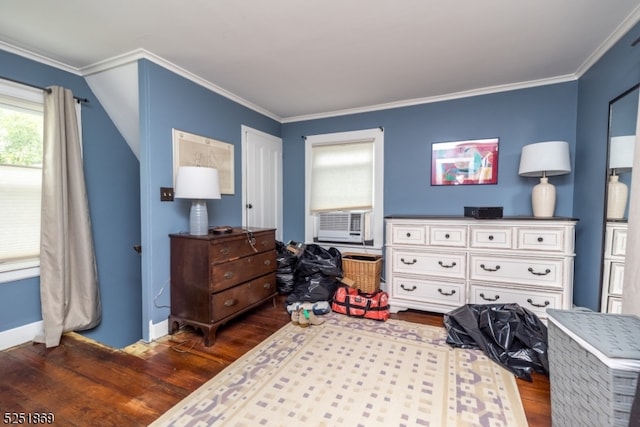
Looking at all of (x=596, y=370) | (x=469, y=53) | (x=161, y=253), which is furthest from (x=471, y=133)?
(x=161, y=253)

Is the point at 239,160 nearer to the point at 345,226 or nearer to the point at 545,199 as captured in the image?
the point at 345,226

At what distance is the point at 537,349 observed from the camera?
1.75 metres

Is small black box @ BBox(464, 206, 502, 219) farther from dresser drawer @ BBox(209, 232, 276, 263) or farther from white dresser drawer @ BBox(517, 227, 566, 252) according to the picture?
dresser drawer @ BBox(209, 232, 276, 263)

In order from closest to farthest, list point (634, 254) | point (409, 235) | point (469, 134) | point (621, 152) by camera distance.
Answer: point (634, 254)
point (621, 152)
point (409, 235)
point (469, 134)

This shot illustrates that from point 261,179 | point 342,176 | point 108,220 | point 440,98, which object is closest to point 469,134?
point 440,98

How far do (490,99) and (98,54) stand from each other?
3.54 m

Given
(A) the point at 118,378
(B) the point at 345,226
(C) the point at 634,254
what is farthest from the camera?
(B) the point at 345,226

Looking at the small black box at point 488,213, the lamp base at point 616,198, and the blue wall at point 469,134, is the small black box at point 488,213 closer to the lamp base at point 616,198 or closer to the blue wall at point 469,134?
the blue wall at point 469,134

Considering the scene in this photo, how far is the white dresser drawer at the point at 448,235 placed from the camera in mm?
2521

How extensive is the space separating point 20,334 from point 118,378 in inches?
43.8

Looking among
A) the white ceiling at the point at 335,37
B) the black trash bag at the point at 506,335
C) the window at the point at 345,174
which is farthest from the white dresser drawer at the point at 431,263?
the white ceiling at the point at 335,37

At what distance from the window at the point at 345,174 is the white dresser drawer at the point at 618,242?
1.91 metres

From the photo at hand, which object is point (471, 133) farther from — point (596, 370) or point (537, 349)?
point (596, 370)

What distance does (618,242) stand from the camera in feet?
6.11
